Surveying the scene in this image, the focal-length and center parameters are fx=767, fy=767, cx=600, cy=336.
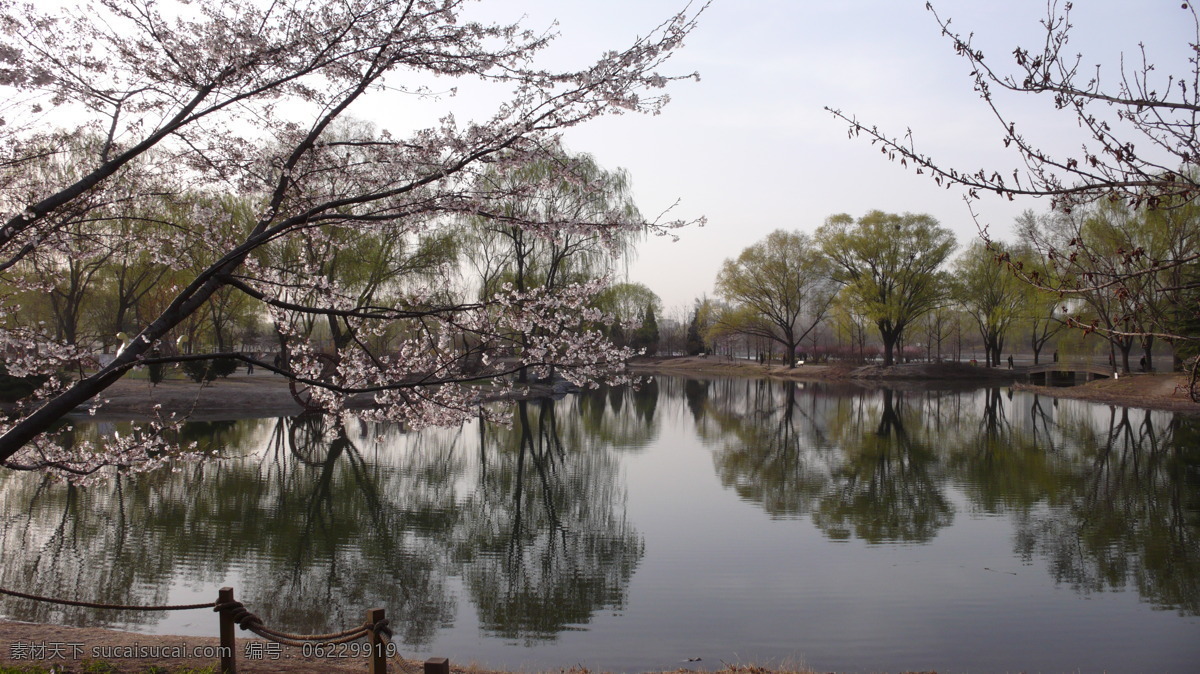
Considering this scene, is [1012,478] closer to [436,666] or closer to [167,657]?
[436,666]

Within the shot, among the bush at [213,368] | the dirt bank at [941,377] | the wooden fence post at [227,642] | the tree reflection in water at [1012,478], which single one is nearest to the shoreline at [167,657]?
the wooden fence post at [227,642]

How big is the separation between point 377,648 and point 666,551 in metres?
6.15

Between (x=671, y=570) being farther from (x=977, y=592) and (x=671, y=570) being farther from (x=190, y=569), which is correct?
(x=190, y=569)

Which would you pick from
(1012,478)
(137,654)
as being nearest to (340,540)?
(137,654)

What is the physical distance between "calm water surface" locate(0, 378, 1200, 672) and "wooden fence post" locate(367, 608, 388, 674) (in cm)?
254

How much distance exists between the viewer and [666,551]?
9766mm

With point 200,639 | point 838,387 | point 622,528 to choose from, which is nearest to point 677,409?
point 838,387

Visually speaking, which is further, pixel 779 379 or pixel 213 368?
Result: pixel 779 379

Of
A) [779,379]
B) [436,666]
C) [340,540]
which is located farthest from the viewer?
[779,379]

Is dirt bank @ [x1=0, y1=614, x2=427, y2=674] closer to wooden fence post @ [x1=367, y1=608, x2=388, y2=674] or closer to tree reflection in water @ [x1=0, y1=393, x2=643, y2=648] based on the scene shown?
wooden fence post @ [x1=367, y1=608, x2=388, y2=674]

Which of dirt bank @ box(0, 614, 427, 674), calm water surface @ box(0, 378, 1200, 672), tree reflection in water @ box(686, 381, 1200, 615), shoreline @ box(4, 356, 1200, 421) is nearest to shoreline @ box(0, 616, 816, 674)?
dirt bank @ box(0, 614, 427, 674)

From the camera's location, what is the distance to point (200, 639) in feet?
19.7

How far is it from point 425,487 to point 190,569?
531 cm

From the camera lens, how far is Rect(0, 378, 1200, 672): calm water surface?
6.90 metres
